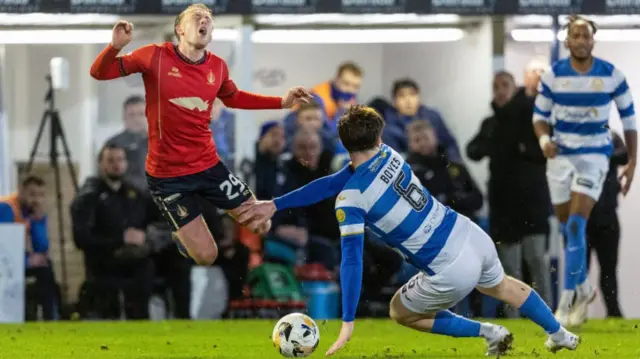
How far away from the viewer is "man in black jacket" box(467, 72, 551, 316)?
14.3 meters

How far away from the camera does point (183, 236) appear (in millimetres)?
10391

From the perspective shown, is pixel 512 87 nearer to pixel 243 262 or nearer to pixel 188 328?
pixel 243 262

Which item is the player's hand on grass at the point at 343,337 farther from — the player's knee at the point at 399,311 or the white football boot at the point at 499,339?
the white football boot at the point at 499,339

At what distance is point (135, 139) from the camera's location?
47.3 ft

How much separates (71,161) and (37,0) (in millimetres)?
1689

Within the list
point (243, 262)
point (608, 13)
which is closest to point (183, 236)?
point (243, 262)

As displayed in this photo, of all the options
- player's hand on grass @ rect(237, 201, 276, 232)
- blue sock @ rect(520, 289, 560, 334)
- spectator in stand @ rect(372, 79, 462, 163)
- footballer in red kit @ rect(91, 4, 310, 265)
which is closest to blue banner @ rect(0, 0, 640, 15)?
spectator in stand @ rect(372, 79, 462, 163)

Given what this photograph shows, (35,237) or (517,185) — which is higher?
(517,185)

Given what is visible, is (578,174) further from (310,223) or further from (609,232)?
(310,223)

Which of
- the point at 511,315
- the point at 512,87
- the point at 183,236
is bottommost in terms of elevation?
the point at 511,315

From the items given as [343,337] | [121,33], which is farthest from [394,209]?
[121,33]

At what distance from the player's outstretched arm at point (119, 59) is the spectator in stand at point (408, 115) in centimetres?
482

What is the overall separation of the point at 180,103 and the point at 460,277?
2.97 metres

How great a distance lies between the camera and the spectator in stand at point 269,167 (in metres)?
14.2
